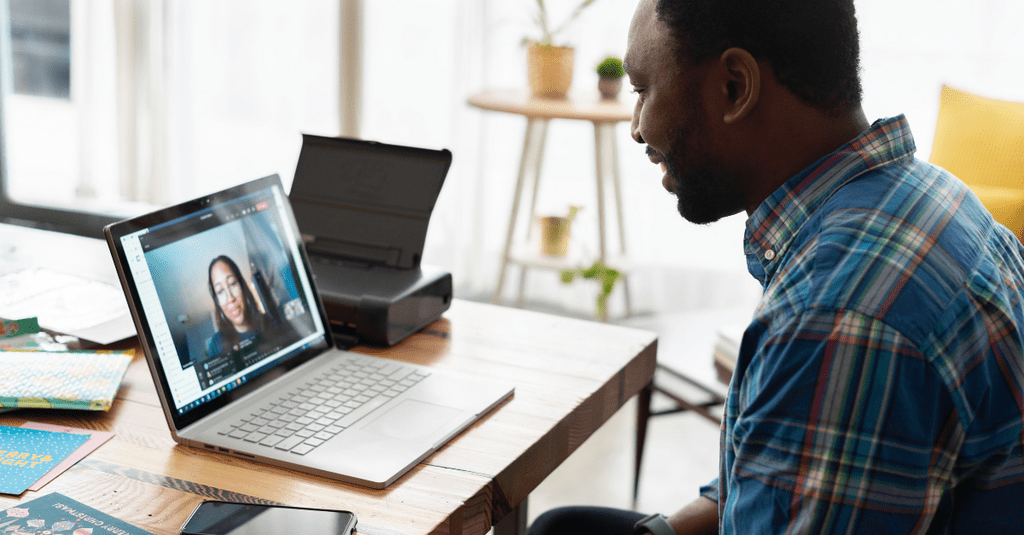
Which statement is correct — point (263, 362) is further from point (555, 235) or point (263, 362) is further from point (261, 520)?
point (555, 235)

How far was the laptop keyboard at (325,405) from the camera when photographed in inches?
35.9

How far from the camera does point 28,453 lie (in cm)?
87

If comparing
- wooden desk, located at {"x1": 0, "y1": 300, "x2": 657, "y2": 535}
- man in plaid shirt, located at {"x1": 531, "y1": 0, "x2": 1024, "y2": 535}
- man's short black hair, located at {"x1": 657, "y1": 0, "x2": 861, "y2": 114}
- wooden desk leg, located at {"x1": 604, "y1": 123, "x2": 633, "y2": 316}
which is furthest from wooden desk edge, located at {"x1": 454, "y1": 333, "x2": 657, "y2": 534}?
wooden desk leg, located at {"x1": 604, "y1": 123, "x2": 633, "y2": 316}

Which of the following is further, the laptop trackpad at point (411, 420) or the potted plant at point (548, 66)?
the potted plant at point (548, 66)

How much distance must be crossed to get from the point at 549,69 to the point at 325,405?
1969 millimetres

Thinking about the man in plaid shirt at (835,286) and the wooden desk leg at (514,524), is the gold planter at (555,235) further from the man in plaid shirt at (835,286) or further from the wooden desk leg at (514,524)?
the man in plaid shirt at (835,286)

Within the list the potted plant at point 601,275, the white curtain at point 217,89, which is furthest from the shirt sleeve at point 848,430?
the white curtain at point 217,89

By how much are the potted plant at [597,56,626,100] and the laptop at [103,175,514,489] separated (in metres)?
1.85

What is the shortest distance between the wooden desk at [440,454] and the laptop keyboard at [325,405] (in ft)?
0.13

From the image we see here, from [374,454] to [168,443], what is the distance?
0.74 ft

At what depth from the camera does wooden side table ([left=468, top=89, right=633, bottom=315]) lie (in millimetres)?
2561

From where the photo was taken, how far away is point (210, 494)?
0.82 metres

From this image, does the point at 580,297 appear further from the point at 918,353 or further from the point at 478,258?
the point at 918,353

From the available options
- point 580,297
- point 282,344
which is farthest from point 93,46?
point 282,344
